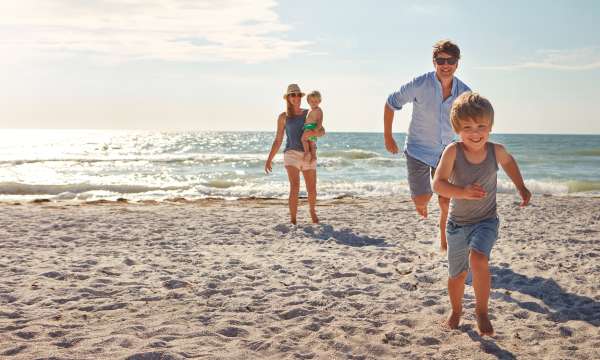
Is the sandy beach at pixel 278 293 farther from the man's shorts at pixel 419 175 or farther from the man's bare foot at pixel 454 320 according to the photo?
the man's shorts at pixel 419 175

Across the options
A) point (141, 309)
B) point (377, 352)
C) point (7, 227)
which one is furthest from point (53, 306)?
point (7, 227)

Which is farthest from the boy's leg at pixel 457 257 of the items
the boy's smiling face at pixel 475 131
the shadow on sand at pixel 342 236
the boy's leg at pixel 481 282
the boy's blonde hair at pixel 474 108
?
the shadow on sand at pixel 342 236

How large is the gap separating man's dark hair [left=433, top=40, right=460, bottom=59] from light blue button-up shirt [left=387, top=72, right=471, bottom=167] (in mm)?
298

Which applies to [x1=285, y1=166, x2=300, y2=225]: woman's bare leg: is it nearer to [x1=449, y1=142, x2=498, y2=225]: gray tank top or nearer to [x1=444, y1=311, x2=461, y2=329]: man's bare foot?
[x1=444, y1=311, x2=461, y2=329]: man's bare foot

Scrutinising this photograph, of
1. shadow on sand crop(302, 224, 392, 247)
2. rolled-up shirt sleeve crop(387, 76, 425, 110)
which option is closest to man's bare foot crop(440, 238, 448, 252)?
shadow on sand crop(302, 224, 392, 247)

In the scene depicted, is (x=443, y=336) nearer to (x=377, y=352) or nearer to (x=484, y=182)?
(x=377, y=352)

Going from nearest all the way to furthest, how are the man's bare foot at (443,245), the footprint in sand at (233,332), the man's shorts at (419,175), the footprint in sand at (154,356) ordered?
the footprint in sand at (154,356) < the footprint in sand at (233,332) < the man's shorts at (419,175) < the man's bare foot at (443,245)

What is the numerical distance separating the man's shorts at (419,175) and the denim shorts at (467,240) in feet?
6.55

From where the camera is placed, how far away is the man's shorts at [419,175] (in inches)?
219

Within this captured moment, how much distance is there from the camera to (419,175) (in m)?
5.64

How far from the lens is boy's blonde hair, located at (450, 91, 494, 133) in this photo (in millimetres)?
3205

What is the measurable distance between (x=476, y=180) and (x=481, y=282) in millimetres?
597

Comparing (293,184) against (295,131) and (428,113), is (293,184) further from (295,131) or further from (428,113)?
(428,113)

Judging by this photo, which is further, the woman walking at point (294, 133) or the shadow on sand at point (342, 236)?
the woman walking at point (294, 133)
